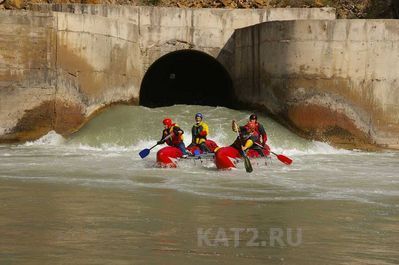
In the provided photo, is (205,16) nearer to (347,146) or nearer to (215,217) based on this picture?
(347,146)

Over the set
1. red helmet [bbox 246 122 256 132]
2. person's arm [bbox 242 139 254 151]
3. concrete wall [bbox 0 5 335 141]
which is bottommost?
person's arm [bbox 242 139 254 151]

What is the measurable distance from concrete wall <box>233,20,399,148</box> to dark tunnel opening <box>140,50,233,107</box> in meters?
5.89

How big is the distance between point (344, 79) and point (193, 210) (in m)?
11.2

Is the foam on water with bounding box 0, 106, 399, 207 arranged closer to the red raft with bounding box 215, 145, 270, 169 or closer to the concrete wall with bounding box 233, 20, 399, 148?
the red raft with bounding box 215, 145, 270, 169

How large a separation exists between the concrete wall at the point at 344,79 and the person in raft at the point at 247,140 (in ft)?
15.5

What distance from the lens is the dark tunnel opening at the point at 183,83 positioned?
86.1 ft

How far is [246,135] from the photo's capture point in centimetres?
1473

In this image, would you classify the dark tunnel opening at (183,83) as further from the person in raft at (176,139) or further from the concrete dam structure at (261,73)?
the person in raft at (176,139)

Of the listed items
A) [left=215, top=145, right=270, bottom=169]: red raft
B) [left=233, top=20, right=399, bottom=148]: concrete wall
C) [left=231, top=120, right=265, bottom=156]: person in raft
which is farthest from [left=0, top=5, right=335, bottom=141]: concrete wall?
[left=215, top=145, right=270, bottom=169]: red raft

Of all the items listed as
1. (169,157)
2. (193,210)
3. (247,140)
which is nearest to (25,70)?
(169,157)

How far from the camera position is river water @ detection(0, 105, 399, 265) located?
22.7 ft

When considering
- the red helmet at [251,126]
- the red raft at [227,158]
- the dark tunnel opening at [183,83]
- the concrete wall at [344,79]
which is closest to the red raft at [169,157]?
the red raft at [227,158]

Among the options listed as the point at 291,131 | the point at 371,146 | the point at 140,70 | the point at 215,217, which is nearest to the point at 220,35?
the point at 140,70

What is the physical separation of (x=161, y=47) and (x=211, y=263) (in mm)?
16438
